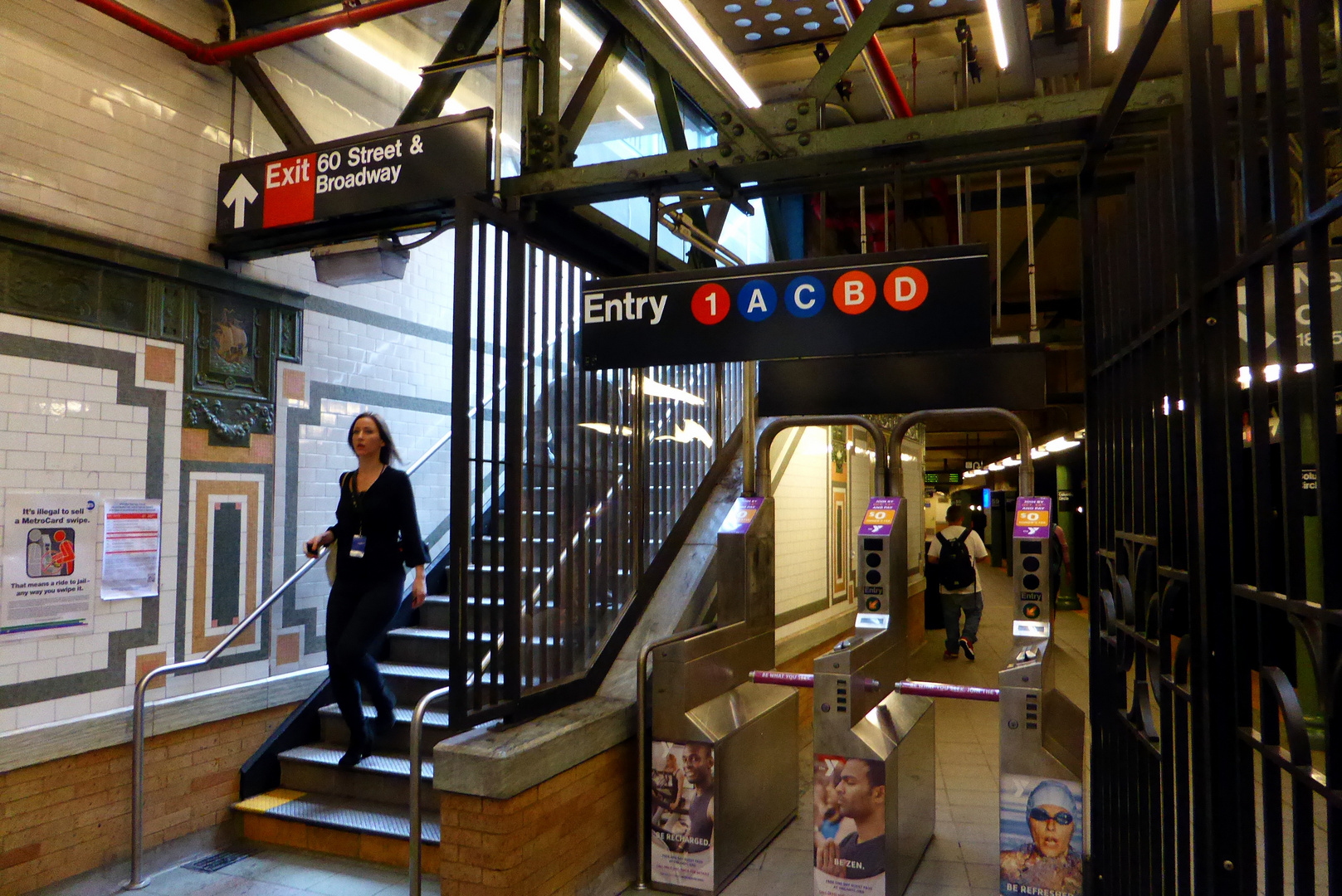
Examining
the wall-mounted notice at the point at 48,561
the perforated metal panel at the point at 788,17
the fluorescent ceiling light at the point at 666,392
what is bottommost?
the wall-mounted notice at the point at 48,561

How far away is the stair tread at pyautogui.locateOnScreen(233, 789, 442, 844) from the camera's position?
4145mm

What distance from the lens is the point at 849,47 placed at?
3.57 meters

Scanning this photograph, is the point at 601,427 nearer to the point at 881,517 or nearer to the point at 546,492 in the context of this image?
the point at 546,492

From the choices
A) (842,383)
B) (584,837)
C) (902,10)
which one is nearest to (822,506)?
(842,383)

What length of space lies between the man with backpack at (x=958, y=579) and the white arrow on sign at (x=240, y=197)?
7.39m

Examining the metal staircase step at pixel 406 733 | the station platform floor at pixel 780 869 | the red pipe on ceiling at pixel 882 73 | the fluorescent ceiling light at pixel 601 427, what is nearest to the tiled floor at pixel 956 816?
the station platform floor at pixel 780 869

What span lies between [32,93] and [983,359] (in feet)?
15.4

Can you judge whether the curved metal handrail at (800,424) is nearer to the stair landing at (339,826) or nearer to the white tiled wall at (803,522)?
the white tiled wall at (803,522)

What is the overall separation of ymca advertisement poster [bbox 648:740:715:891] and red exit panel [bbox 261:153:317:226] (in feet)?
9.82

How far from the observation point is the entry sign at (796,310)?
316cm

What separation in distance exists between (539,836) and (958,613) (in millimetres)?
7461

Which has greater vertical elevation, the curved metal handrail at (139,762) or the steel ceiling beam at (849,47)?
the steel ceiling beam at (849,47)

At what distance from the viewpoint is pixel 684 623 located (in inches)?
193

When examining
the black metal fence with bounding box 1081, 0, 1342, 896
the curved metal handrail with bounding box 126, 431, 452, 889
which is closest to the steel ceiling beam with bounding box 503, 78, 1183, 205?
the black metal fence with bounding box 1081, 0, 1342, 896
